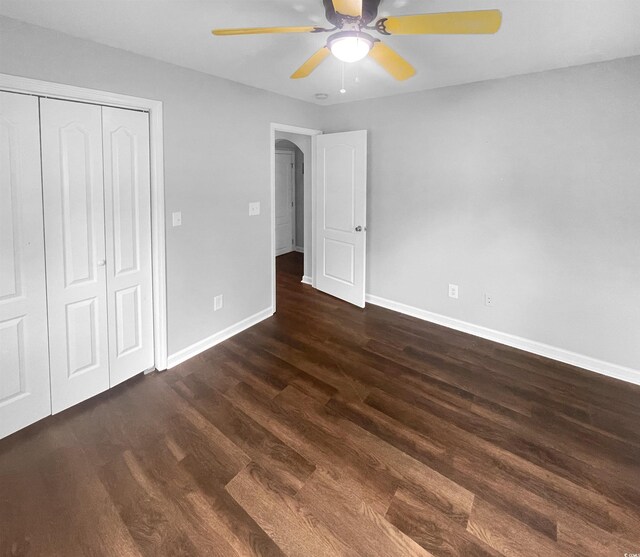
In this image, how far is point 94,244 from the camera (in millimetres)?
2373

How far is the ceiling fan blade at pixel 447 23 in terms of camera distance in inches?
55.4

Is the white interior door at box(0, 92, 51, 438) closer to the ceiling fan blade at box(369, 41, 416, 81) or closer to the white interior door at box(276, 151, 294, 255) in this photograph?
the ceiling fan blade at box(369, 41, 416, 81)

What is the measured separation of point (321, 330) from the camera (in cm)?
366

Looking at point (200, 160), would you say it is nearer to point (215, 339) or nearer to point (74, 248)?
point (74, 248)

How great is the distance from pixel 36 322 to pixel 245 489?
160 cm

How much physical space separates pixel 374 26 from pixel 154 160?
1.74 m

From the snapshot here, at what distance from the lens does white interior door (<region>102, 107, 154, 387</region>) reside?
2.41 meters

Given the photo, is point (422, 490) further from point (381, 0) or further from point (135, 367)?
point (381, 0)

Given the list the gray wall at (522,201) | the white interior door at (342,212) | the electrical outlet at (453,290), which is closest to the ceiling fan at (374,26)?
the gray wall at (522,201)

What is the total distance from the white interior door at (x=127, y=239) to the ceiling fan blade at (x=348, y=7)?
5.43ft

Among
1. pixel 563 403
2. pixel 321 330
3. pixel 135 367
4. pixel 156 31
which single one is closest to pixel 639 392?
pixel 563 403

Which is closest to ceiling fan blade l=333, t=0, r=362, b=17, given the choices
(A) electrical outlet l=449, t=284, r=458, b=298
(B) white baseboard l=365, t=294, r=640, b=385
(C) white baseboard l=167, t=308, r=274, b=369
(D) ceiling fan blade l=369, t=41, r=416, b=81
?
(D) ceiling fan blade l=369, t=41, r=416, b=81

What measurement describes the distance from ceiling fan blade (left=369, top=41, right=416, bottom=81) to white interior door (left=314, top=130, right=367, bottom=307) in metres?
1.72

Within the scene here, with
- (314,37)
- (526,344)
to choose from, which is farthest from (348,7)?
(526,344)
